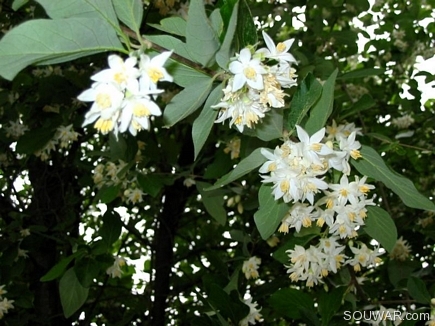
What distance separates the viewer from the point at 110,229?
2.25m

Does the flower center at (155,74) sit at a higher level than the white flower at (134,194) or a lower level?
lower

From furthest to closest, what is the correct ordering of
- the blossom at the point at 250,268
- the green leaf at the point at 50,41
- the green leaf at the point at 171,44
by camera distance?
the blossom at the point at 250,268, the green leaf at the point at 171,44, the green leaf at the point at 50,41

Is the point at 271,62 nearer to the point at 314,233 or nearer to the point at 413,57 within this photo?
the point at 314,233

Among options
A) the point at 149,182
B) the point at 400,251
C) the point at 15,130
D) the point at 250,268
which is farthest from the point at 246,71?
the point at 15,130

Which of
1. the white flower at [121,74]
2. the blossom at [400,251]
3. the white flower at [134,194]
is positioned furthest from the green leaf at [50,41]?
the blossom at [400,251]

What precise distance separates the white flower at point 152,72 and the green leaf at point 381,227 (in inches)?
34.8

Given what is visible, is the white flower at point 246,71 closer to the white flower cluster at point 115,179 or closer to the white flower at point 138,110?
the white flower at point 138,110

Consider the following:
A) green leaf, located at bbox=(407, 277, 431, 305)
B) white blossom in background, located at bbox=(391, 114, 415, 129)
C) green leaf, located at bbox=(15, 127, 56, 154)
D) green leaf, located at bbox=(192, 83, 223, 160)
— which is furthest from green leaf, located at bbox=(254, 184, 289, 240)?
white blossom in background, located at bbox=(391, 114, 415, 129)

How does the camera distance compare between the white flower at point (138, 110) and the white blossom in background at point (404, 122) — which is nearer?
the white flower at point (138, 110)

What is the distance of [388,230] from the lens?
1.53 meters

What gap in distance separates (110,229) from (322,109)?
129cm

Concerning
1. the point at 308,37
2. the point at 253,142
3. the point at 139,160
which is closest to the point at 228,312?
the point at 253,142

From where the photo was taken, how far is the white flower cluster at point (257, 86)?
105 centimetres

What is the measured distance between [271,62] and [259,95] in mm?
141
